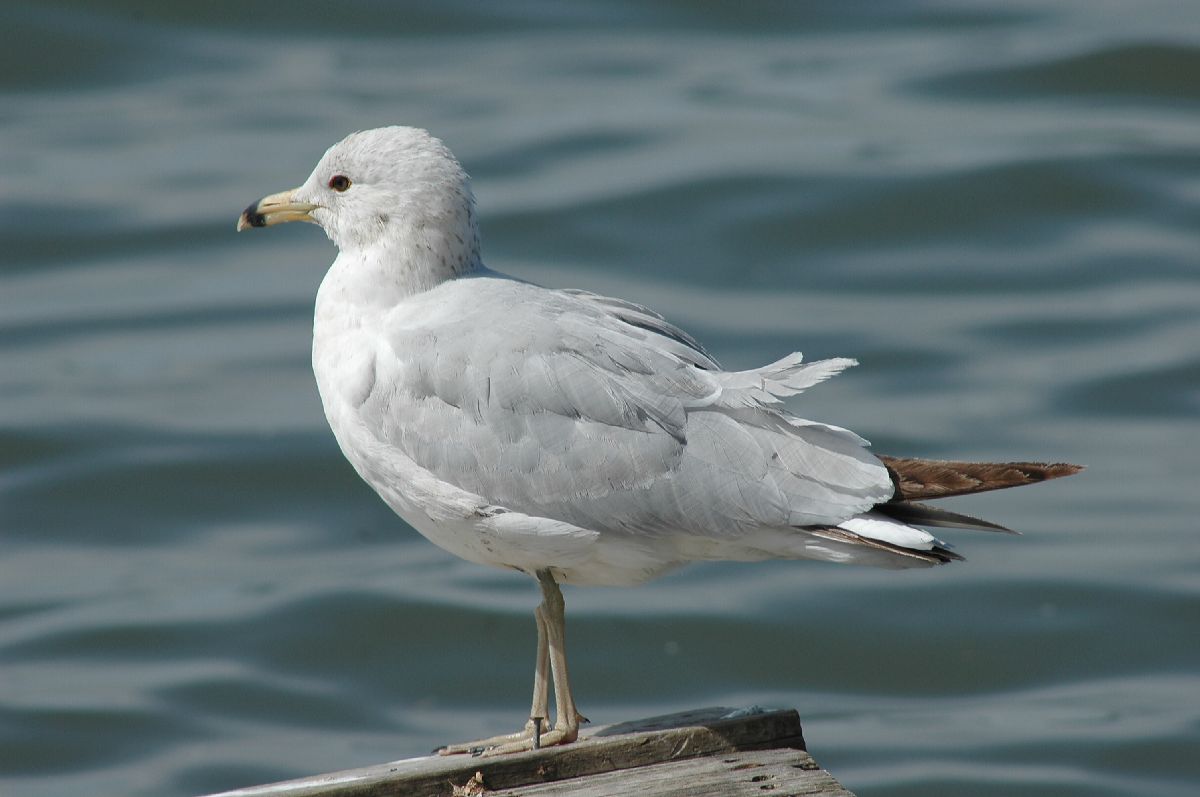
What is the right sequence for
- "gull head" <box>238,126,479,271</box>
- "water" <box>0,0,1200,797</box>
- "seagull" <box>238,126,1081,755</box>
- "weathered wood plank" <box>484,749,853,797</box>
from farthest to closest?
"water" <box>0,0,1200,797</box> → "gull head" <box>238,126,479,271</box> → "seagull" <box>238,126,1081,755</box> → "weathered wood plank" <box>484,749,853,797</box>

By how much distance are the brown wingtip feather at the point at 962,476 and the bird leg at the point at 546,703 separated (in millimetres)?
1078

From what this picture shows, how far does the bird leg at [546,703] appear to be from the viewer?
4.77 meters

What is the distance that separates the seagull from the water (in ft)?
15.7

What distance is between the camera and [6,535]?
38.7 feet

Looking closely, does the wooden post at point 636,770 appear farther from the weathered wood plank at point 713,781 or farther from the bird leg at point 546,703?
the bird leg at point 546,703

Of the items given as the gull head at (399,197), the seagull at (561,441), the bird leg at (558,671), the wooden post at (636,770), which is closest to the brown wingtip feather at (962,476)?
the seagull at (561,441)

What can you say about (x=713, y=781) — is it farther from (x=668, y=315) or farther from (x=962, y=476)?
(x=668, y=315)

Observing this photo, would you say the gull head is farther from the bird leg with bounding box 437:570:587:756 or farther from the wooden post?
the wooden post

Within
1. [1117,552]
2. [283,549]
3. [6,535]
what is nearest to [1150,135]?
[1117,552]

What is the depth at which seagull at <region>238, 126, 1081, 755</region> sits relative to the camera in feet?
15.6

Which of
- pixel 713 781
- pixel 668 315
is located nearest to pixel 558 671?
pixel 713 781

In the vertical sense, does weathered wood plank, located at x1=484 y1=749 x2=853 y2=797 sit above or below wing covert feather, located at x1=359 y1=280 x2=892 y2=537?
below

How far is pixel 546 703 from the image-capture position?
495 centimetres

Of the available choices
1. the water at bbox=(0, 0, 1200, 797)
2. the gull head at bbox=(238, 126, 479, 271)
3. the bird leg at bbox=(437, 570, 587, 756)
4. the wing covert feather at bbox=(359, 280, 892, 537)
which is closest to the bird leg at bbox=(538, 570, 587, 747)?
the bird leg at bbox=(437, 570, 587, 756)
